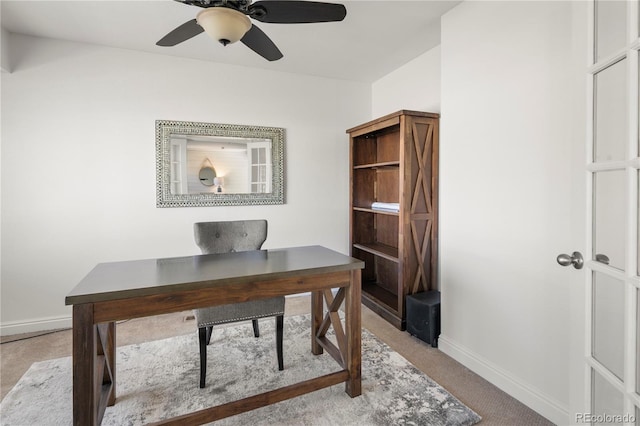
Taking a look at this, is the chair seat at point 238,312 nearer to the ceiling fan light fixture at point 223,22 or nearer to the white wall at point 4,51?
the ceiling fan light fixture at point 223,22

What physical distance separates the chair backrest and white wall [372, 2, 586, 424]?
1.46m

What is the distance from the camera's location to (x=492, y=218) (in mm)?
2008

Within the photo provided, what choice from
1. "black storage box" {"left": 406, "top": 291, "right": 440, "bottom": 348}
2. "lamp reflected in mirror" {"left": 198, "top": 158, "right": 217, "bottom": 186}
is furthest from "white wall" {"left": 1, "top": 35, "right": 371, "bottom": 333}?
"black storage box" {"left": 406, "top": 291, "right": 440, "bottom": 348}

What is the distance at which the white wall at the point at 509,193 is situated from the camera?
162 cm

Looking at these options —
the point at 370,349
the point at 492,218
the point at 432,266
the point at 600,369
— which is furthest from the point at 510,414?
the point at 432,266

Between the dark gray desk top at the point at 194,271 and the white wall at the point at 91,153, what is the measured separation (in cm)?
147

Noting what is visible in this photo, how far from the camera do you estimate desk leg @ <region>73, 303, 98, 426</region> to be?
127 centimetres

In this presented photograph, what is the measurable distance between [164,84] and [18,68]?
1111mm

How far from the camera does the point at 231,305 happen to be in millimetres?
1985

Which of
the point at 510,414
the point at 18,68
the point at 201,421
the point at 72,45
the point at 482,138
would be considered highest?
the point at 72,45

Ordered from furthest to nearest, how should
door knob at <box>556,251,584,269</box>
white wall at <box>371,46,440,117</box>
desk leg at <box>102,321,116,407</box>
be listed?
1. white wall at <box>371,46,440,117</box>
2. desk leg at <box>102,321,116,407</box>
3. door knob at <box>556,251,584,269</box>

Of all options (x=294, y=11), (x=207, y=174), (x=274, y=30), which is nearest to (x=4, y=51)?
(x=207, y=174)

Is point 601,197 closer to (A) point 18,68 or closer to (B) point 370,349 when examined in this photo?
(B) point 370,349

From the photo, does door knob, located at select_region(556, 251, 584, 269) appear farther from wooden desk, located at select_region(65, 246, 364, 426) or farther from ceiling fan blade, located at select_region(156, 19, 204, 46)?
ceiling fan blade, located at select_region(156, 19, 204, 46)
